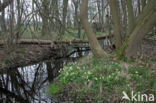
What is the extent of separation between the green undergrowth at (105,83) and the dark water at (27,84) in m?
0.68

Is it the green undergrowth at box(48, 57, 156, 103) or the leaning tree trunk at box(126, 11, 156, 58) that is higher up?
the leaning tree trunk at box(126, 11, 156, 58)

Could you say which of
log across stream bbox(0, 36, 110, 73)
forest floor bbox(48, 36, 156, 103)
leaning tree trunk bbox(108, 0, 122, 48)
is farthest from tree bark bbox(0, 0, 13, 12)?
forest floor bbox(48, 36, 156, 103)

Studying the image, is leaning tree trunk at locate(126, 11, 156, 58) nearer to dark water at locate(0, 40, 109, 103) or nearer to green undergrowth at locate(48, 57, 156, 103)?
green undergrowth at locate(48, 57, 156, 103)

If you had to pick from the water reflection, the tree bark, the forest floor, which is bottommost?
the water reflection

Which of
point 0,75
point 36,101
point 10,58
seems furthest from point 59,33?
point 36,101

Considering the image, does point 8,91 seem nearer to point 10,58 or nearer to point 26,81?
point 26,81

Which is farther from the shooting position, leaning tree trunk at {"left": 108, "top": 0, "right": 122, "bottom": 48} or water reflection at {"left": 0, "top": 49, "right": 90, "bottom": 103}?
leaning tree trunk at {"left": 108, "top": 0, "right": 122, "bottom": 48}

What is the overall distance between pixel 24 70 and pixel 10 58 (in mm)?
1729

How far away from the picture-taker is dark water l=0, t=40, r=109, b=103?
6.25m

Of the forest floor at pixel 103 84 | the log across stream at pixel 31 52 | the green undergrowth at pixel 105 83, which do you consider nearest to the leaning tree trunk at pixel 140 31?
the forest floor at pixel 103 84

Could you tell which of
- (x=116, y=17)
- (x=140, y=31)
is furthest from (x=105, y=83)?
(x=116, y=17)

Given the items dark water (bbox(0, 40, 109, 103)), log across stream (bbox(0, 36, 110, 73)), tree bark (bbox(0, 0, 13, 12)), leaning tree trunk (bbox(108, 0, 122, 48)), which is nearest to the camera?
dark water (bbox(0, 40, 109, 103))

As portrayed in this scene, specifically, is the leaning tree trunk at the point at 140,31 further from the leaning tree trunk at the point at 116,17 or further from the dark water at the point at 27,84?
the dark water at the point at 27,84

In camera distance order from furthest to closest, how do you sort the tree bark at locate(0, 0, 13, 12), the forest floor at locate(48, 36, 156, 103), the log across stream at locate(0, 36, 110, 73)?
1. the log across stream at locate(0, 36, 110, 73)
2. the tree bark at locate(0, 0, 13, 12)
3. the forest floor at locate(48, 36, 156, 103)
